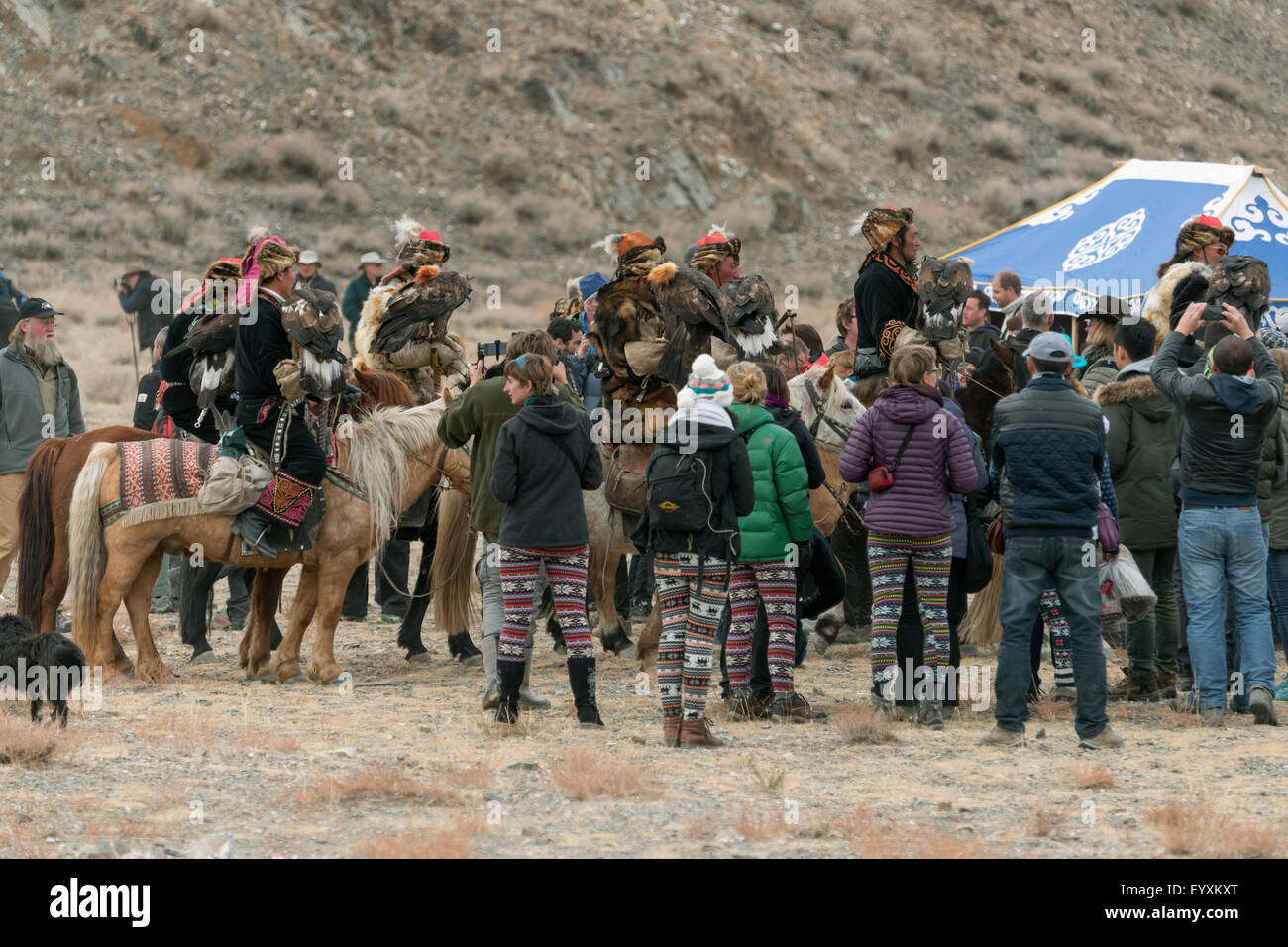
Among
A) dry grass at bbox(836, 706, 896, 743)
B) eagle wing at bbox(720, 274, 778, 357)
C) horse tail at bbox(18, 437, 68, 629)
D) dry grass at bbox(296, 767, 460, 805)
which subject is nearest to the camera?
dry grass at bbox(296, 767, 460, 805)

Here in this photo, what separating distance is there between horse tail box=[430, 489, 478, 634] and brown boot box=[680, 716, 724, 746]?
9.16 feet

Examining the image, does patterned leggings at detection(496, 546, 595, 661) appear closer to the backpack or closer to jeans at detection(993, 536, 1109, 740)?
the backpack

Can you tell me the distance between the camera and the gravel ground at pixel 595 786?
20.3ft

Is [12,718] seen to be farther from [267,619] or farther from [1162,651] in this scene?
[1162,651]

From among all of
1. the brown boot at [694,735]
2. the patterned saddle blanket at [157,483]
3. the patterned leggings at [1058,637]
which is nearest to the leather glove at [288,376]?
the patterned saddle blanket at [157,483]

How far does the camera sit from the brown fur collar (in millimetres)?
9211

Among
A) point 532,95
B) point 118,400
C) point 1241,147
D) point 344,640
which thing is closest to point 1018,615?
point 344,640

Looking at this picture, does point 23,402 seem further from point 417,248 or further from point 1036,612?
point 1036,612

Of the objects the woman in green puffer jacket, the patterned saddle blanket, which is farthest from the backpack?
the patterned saddle blanket

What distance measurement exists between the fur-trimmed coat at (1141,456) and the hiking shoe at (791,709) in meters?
2.13

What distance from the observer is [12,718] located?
8023mm

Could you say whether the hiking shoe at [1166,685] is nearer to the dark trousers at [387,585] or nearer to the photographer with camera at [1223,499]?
the photographer with camera at [1223,499]

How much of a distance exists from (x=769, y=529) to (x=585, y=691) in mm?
1253

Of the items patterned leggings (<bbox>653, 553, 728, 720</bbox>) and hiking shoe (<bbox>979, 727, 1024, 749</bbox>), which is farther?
hiking shoe (<bbox>979, 727, 1024, 749</bbox>)
